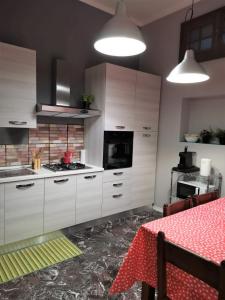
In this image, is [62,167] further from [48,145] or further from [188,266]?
[188,266]

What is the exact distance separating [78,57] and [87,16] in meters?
0.58

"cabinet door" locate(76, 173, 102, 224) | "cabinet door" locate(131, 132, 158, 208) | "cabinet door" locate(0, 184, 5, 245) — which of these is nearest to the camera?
"cabinet door" locate(0, 184, 5, 245)

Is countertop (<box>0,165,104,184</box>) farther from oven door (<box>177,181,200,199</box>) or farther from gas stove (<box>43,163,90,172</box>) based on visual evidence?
oven door (<box>177,181,200,199</box>)

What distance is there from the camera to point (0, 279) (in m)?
2.03

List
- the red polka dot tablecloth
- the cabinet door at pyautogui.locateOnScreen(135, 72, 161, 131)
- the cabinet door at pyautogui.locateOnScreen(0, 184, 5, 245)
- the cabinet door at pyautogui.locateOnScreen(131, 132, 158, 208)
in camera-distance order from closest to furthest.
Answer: the red polka dot tablecloth → the cabinet door at pyautogui.locateOnScreen(0, 184, 5, 245) → the cabinet door at pyautogui.locateOnScreen(135, 72, 161, 131) → the cabinet door at pyautogui.locateOnScreen(131, 132, 158, 208)

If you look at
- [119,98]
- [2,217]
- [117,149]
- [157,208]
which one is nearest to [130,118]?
[119,98]

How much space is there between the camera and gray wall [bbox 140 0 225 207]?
2.95m

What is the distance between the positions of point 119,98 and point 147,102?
52 cm

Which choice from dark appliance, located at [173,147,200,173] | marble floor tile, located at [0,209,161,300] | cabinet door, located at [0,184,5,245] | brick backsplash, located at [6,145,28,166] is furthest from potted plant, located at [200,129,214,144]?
cabinet door, located at [0,184,5,245]

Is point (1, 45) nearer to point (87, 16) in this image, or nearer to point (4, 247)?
point (87, 16)

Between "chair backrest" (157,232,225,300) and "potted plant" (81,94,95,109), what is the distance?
231 cm

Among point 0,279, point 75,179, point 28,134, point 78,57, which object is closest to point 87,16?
point 78,57

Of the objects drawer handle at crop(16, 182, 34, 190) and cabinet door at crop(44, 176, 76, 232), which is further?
cabinet door at crop(44, 176, 76, 232)

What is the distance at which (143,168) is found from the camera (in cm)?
352
